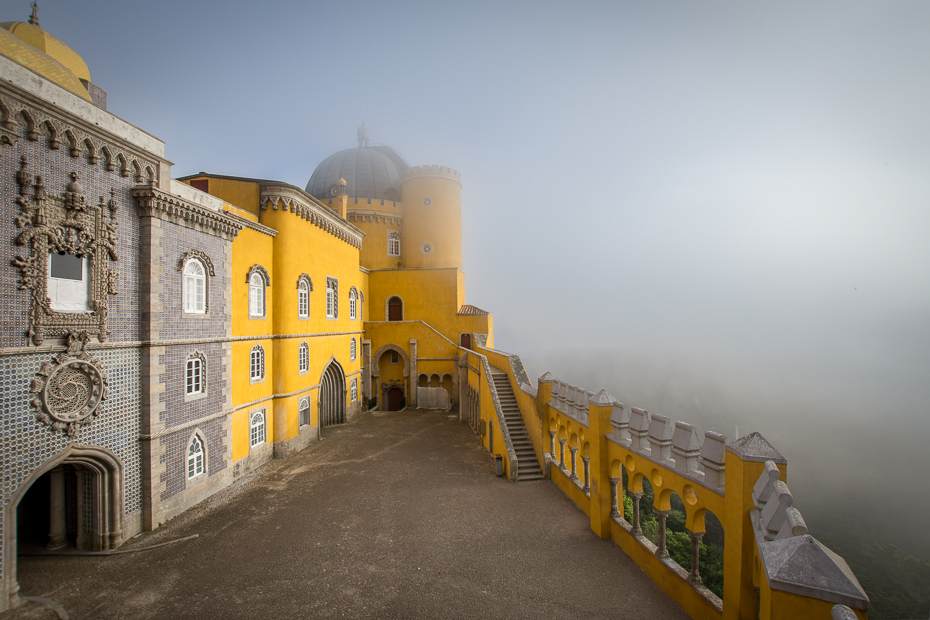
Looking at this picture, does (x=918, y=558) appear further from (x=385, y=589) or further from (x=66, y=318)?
(x=66, y=318)

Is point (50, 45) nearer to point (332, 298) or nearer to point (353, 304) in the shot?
point (332, 298)

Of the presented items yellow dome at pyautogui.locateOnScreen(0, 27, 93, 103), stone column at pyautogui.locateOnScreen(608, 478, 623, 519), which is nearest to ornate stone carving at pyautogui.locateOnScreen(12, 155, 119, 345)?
yellow dome at pyautogui.locateOnScreen(0, 27, 93, 103)

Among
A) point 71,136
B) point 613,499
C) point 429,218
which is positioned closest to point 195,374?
point 71,136

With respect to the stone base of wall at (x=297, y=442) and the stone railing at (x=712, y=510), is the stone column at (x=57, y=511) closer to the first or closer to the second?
the stone base of wall at (x=297, y=442)

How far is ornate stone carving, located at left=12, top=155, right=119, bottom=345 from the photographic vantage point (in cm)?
826

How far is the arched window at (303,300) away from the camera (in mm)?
17906

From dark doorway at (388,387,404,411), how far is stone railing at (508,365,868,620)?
16.5 metres

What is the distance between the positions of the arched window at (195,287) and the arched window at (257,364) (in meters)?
3.13

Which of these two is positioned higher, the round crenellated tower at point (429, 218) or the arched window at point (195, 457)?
the round crenellated tower at point (429, 218)

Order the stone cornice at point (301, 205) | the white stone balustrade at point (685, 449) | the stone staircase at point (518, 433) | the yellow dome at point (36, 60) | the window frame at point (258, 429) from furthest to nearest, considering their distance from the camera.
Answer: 1. the stone cornice at point (301, 205)
2. the window frame at point (258, 429)
3. the stone staircase at point (518, 433)
4. the yellow dome at point (36, 60)
5. the white stone balustrade at point (685, 449)

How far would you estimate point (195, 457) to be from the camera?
12.4 m

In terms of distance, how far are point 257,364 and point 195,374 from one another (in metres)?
3.29

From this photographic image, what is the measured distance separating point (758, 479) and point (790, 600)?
199 cm

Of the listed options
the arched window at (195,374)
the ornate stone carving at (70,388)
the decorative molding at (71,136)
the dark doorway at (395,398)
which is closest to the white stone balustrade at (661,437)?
the ornate stone carving at (70,388)
